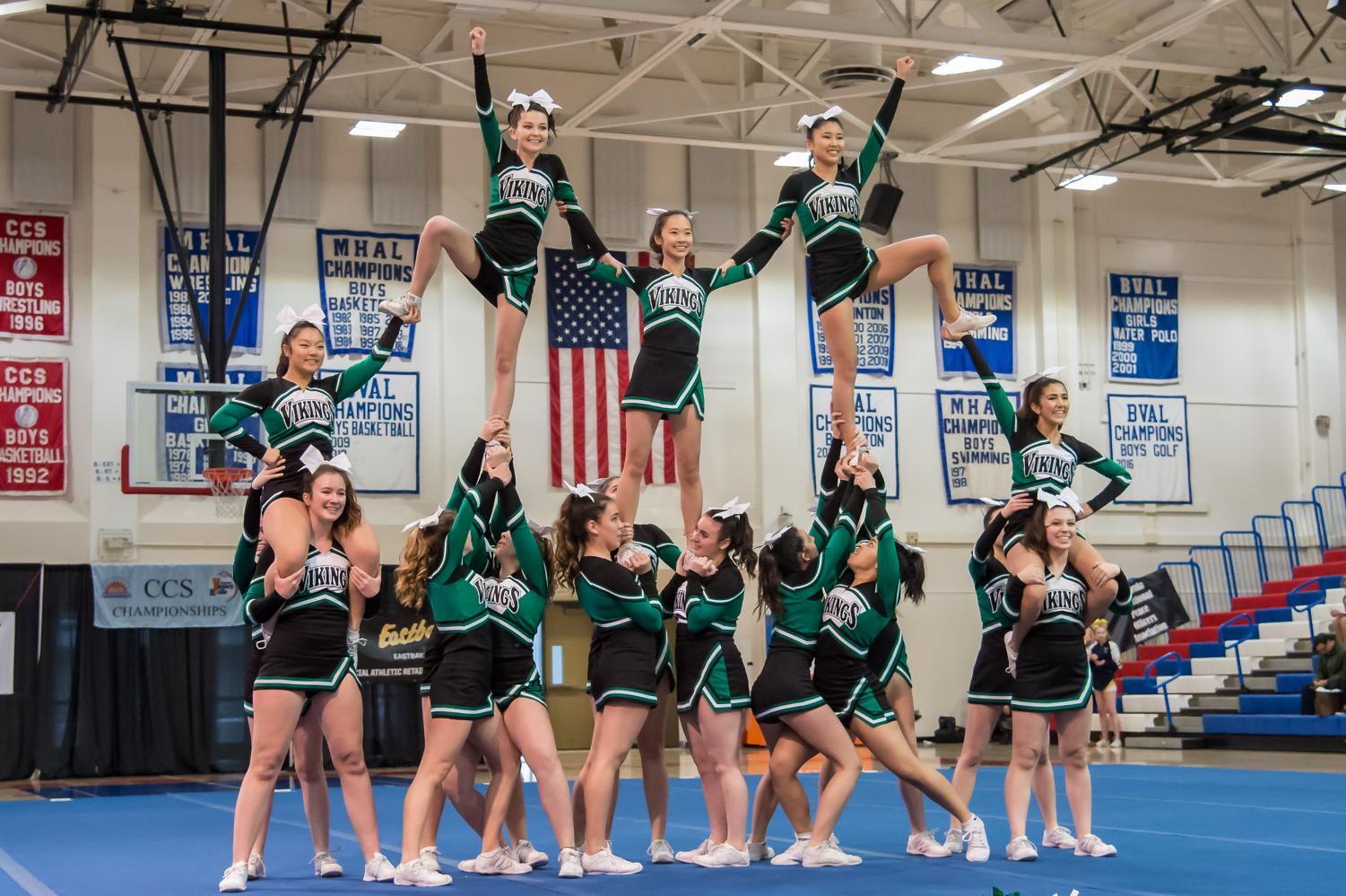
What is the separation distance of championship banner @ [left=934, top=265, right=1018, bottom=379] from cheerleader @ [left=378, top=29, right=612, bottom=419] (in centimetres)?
1514

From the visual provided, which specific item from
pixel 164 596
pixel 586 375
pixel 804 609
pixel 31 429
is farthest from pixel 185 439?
pixel 804 609

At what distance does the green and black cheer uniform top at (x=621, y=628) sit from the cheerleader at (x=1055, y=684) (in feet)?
6.19

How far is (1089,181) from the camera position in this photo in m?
21.2

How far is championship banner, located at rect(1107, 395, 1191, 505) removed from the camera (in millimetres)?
22672

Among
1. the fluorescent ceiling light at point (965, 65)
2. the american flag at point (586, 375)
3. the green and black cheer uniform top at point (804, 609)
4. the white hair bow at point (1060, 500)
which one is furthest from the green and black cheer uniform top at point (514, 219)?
the american flag at point (586, 375)

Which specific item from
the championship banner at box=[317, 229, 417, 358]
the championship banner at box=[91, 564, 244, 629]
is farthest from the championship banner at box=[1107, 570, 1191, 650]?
the championship banner at box=[91, 564, 244, 629]

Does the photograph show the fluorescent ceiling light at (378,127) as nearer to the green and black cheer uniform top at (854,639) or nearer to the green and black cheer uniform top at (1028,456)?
the green and black cheer uniform top at (1028,456)

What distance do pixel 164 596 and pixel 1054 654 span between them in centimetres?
1241

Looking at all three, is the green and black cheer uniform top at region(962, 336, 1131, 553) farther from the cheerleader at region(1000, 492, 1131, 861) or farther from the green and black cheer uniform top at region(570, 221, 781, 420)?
the green and black cheer uniform top at region(570, 221, 781, 420)

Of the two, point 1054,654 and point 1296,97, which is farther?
point 1296,97

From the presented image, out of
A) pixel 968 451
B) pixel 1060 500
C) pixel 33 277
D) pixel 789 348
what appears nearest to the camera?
pixel 1060 500

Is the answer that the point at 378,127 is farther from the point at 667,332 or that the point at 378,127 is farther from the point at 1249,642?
the point at 1249,642

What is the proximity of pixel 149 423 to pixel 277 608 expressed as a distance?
8.99 meters

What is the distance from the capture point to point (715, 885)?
21.2ft
